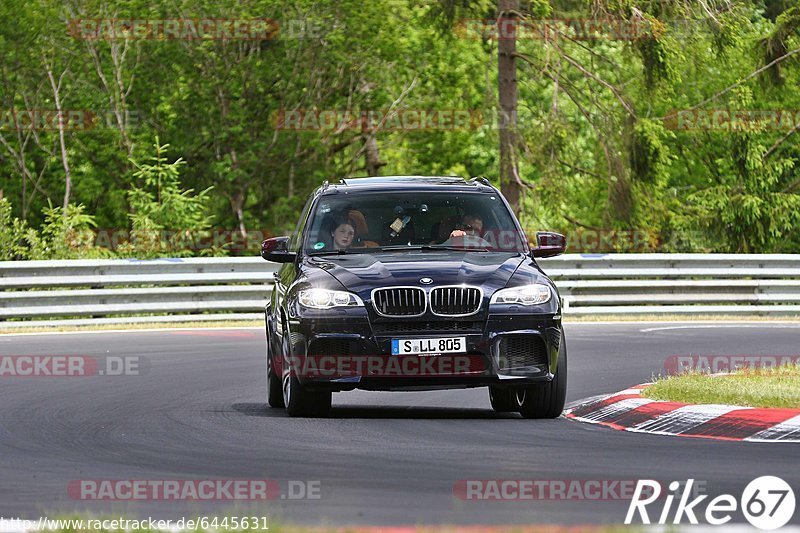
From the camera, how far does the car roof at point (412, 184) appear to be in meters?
13.5

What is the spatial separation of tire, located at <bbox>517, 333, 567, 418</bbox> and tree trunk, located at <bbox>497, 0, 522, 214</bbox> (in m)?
19.1

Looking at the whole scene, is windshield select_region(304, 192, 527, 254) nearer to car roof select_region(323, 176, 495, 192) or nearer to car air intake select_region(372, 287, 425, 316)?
car roof select_region(323, 176, 495, 192)

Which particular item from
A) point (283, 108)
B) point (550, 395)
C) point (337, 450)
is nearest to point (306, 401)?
point (550, 395)

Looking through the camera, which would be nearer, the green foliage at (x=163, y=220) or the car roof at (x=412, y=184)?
the car roof at (x=412, y=184)

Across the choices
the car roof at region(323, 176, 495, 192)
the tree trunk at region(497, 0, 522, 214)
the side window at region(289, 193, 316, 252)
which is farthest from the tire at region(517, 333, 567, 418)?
the tree trunk at region(497, 0, 522, 214)

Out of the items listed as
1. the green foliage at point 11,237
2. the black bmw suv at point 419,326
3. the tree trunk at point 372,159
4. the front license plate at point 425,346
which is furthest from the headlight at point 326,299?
the tree trunk at point 372,159

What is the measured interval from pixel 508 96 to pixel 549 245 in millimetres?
18779

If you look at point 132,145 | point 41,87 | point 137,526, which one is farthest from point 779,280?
point 137,526

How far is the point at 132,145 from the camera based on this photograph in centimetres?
3628

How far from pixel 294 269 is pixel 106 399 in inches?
94.8

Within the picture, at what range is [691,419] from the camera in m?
11.3

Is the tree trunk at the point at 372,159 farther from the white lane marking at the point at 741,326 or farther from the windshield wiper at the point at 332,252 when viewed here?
the windshield wiper at the point at 332,252

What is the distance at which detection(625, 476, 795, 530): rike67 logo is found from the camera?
292 inches

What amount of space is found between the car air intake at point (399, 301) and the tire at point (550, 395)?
42.9 inches
